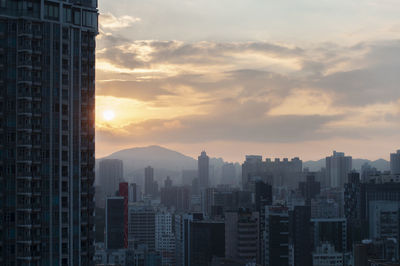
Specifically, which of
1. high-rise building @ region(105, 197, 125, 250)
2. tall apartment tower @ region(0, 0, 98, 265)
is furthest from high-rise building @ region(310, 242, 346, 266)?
tall apartment tower @ region(0, 0, 98, 265)

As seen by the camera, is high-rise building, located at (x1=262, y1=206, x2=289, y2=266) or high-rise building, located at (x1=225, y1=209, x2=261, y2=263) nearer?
high-rise building, located at (x1=262, y1=206, x2=289, y2=266)

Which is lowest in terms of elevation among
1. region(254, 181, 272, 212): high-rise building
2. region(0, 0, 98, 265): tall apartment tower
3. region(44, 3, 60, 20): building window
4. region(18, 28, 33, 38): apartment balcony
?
region(254, 181, 272, 212): high-rise building

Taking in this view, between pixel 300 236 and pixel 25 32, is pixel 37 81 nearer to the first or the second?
pixel 25 32

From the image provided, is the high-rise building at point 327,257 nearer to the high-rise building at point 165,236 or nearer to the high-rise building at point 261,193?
the high-rise building at point 165,236

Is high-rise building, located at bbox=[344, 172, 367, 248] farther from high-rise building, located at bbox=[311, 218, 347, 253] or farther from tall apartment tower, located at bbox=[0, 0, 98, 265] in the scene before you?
tall apartment tower, located at bbox=[0, 0, 98, 265]

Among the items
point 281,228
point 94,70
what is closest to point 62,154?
point 94,70

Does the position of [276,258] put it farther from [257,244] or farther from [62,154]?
[62,154]
